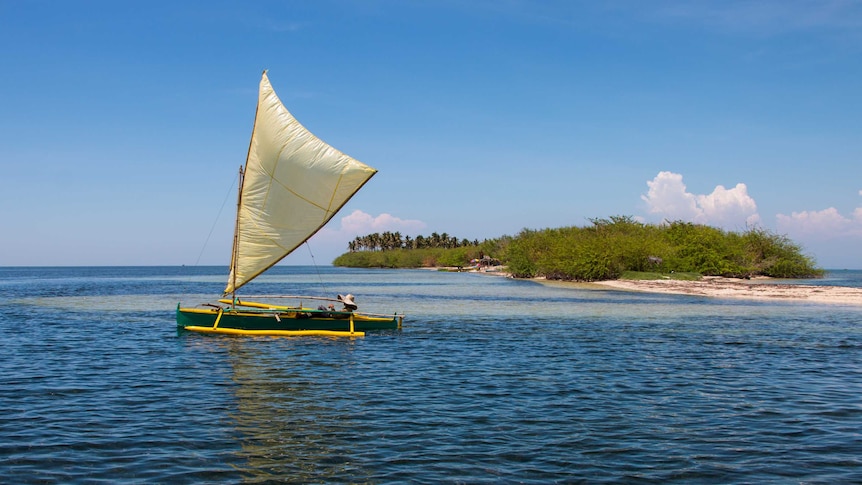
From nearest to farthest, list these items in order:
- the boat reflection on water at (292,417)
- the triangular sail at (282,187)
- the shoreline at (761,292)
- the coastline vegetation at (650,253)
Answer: the boat reflection on water at (292,417), the triangular sail at (282,187), the shoreline at (761,292), the coastline vegetation at (650,253)

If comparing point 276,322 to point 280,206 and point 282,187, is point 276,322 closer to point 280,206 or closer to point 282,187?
point 280,206

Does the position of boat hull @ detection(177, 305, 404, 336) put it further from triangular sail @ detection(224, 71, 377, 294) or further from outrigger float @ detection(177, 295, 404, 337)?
triangular sail @ detection(224, 71, 377, 294)

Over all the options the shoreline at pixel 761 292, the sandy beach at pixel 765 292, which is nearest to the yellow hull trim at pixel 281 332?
the shoreline at pixel 761 292

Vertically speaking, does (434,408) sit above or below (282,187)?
below

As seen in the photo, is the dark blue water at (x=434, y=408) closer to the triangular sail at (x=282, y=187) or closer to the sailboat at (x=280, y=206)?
the sailboat at (x=280, y=206)

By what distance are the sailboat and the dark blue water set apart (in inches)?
44.2

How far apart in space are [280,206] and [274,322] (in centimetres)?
479

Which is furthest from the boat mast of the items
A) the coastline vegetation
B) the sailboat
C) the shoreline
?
the coastline vegetation

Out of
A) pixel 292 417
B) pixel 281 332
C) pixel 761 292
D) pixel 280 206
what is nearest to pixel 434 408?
pixel 292 417

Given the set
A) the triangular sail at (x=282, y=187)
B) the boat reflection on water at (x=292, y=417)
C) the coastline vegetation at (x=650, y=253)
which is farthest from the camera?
the coastline vegetation at (x=650, y=253)

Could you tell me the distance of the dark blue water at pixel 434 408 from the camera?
10.2m

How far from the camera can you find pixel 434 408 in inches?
552

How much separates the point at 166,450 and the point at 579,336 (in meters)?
19.5

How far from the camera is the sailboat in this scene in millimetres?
25234
